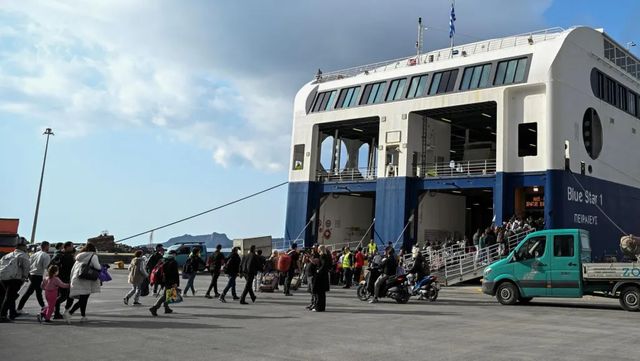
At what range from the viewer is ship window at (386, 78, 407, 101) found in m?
34.4

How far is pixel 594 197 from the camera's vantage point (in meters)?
30.3

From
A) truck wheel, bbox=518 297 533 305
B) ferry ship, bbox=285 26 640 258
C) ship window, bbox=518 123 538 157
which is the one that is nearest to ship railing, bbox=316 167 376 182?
ferry ship, bbox=285 26 640 258

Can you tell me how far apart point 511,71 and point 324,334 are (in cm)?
2427

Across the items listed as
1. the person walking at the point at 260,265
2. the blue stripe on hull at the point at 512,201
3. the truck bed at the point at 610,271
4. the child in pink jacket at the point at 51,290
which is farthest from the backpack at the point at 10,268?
the blue stripe on hull at the point at 512,201

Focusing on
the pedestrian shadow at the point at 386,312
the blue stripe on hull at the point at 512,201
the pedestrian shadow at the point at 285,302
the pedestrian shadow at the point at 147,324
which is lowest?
the pedestrian shadow at the point at 147,324

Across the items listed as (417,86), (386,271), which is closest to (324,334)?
(386,271)

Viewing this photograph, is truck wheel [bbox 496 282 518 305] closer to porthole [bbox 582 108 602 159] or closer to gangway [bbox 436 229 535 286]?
gangway [bbox 436 229 535 286]

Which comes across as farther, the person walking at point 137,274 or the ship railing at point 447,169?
the ship railing at point 447,169

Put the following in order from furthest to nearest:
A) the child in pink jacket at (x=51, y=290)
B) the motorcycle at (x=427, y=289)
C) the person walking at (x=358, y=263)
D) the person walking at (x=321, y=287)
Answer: the person walking at (x=358, y=263), the motorcycle at (x=427, y=289), the person walking at (x=321, y=287), the child in pink jacket at (x=51, y=290)

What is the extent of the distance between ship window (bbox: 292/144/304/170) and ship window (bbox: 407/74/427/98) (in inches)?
377

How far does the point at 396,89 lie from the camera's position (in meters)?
34.8

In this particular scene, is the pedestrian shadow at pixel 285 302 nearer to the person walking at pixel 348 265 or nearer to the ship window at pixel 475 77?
the person walking at pixel 348 265

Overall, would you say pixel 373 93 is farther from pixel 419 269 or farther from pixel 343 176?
pixel 419 269

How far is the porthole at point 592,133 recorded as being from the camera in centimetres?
3077
